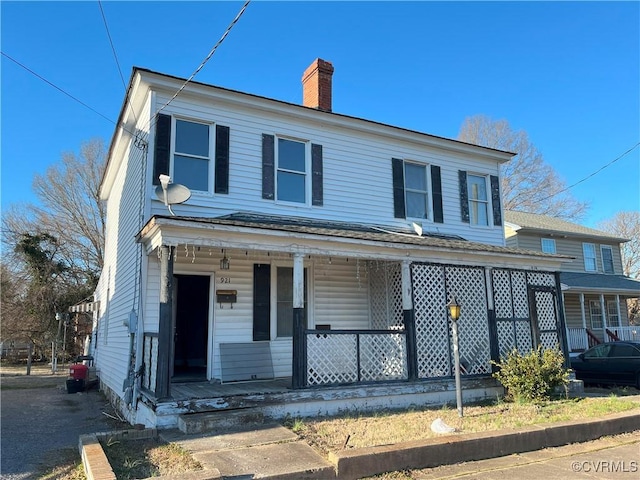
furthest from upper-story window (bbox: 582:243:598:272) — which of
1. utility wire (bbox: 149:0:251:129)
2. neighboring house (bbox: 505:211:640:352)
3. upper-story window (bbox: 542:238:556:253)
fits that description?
utility wire (bbox: 149:0:251:129)

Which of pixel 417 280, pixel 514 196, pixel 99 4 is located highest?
pixel 514 196

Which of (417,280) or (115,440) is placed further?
(417,280)

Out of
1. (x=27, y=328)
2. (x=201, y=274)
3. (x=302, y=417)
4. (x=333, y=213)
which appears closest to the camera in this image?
(x=302, y=417)

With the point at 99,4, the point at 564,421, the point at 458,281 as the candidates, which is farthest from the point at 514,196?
the point at 99,4

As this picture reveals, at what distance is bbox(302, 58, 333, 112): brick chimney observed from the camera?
12.0 metres

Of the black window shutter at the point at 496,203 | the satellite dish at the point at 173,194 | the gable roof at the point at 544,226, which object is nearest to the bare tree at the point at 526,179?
the gable roof at the point at 544,226

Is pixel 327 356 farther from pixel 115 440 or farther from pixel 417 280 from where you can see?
pixel 115 440

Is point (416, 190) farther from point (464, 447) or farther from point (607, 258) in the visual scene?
point (607, 258)

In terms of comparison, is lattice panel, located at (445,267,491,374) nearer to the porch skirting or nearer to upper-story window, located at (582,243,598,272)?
the porch skirting

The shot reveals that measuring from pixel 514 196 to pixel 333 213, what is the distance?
83.3 ft

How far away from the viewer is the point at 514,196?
32.2 m

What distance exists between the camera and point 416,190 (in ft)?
40.4

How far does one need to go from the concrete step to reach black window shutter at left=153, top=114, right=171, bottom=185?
4.52 m

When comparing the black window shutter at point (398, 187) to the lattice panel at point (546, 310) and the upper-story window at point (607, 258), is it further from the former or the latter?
the upper-story window at point (607, 258)
